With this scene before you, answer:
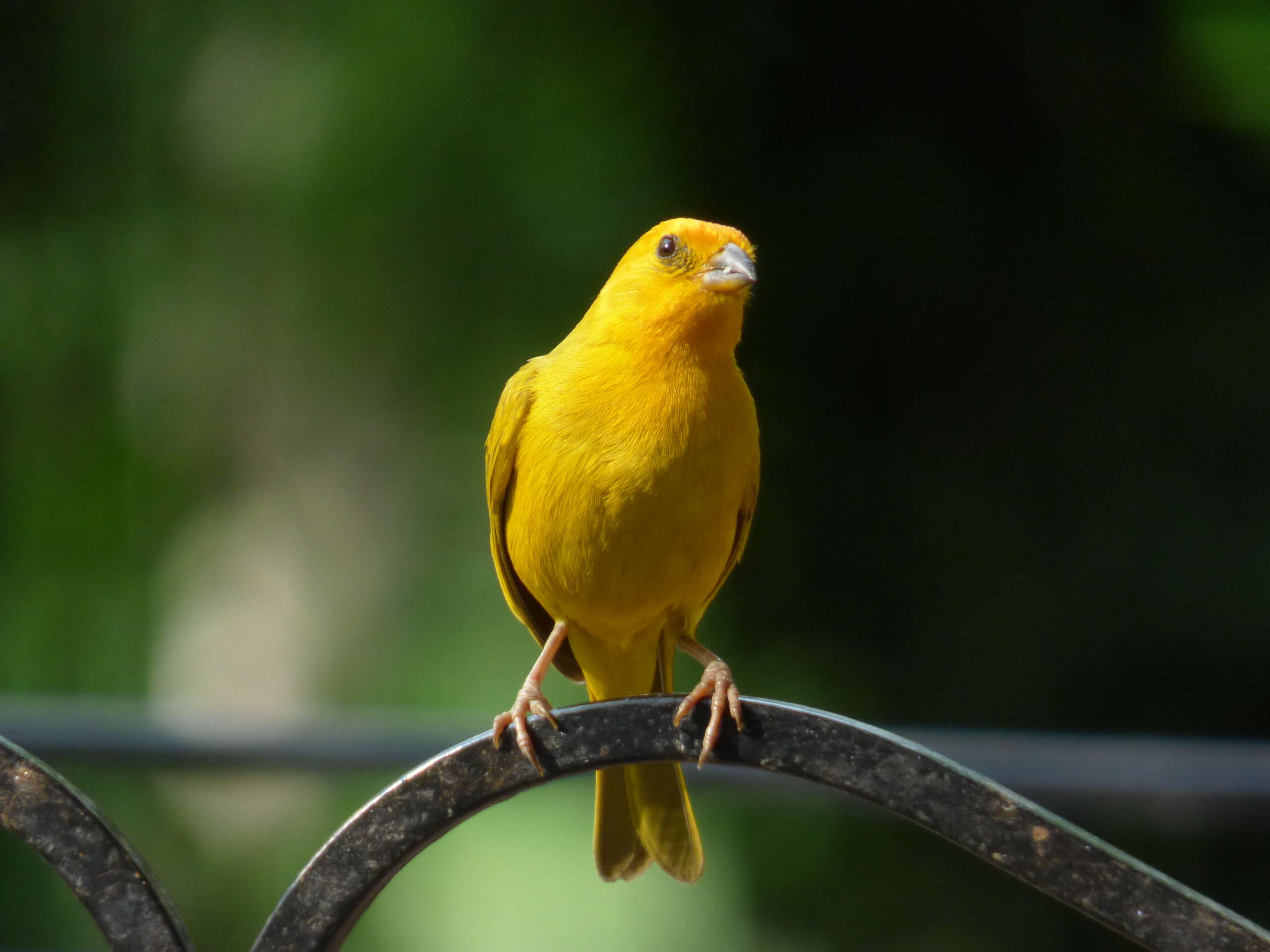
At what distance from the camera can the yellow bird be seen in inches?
78.2

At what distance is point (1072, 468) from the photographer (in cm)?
409

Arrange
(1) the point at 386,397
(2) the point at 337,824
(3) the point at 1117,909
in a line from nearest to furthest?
(3) the point at 1117,909 → (2) the point at 337,824 → (1) the point at 386,397

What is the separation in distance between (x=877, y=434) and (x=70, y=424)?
2746 mm

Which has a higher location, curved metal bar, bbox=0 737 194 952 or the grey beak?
the grey beak

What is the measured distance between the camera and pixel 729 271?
209cm

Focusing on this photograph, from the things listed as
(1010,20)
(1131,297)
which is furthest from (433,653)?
(1010,20)

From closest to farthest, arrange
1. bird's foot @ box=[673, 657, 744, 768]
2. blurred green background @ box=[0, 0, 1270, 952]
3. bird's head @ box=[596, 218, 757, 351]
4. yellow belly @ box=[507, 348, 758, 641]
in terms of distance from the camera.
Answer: bird's foot @ box=[673, 657, 744, 768], yellow belly @ box=[507, 348, 758, 641], bird's head @ box=[596, 218, 757, 351], blurred green background @ box=[0, 0, 1270, 952]

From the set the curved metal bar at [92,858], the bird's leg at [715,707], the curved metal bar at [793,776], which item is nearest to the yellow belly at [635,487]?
the bird's leg at [715,707]

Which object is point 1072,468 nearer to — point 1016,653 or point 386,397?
point 1016,653

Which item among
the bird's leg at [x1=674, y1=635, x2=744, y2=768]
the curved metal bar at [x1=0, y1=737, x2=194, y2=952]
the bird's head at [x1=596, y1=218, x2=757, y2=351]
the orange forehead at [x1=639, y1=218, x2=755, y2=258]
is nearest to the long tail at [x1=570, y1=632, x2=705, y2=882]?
the bird's leg at [x1=674, y1=635, x2=744, y2=768]

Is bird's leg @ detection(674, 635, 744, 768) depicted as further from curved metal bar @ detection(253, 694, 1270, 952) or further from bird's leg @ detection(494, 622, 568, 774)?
bird's leg @ detection(494, 622, 568, 774)

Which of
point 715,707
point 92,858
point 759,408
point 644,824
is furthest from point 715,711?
point 759,408

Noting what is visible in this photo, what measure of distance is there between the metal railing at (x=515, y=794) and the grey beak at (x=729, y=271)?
36.6 inches

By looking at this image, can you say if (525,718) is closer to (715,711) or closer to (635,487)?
(715,711)
